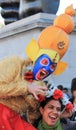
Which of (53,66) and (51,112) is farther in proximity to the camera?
(51,112)

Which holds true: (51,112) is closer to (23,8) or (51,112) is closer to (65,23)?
(65,23)

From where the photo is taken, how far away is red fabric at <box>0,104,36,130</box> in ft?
11.3

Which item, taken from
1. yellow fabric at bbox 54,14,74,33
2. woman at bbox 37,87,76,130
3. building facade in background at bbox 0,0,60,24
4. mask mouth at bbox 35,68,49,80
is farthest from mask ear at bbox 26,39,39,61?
building facade in background at bbox 0,0,60,24

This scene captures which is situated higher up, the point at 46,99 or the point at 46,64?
the point at 46,64

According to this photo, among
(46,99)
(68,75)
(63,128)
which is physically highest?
(46,99)

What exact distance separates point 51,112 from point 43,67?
44 cm

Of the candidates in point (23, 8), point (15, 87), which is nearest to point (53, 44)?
point (15, 87)

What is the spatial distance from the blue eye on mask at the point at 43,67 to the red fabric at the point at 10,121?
1.17ft

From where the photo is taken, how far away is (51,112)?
3.62 m

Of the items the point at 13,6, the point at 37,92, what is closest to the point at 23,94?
the point at 37,92

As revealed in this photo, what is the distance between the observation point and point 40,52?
3.46 metres

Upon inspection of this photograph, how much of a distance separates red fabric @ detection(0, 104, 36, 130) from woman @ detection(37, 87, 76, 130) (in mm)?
161

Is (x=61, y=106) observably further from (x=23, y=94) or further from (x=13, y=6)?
(x=13, y=6)

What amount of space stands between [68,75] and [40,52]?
2500mm
